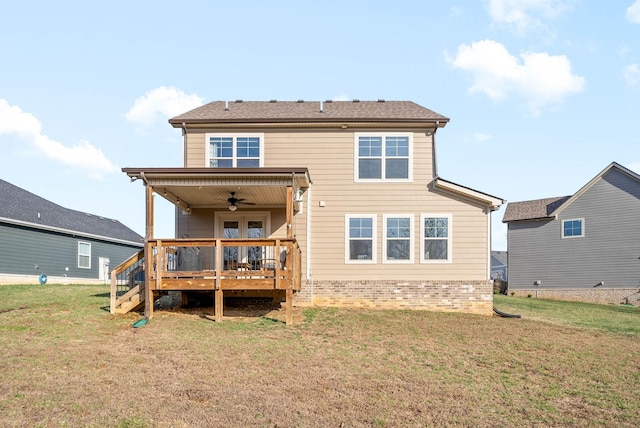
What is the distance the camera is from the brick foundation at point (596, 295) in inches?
976

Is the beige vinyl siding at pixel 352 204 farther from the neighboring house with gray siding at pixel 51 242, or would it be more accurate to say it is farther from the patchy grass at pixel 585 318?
the neighboring house with gray siding at pixel 51 242

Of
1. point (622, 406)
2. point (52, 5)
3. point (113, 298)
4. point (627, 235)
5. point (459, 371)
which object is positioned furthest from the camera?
point (627, 235)

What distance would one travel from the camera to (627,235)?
81.9 ft

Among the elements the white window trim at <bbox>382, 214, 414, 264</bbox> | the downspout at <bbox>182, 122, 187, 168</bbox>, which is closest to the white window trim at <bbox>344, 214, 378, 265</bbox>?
the white window trim at <bbox>382, 214, 414, 264</bbox>

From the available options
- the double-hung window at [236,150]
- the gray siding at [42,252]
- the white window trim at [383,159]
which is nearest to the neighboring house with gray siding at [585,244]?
the white window trim at [383,159]

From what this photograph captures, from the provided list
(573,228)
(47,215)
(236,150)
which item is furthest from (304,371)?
(573,228)

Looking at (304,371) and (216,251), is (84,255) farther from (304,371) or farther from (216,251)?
(304,371)

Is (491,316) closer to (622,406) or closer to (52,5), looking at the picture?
(622,406)

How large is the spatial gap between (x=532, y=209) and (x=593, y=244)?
4.06 metres

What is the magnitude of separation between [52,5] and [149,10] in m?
2.48

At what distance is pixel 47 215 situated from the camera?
25.9 m

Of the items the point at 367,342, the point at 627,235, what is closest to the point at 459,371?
the point at 367,342

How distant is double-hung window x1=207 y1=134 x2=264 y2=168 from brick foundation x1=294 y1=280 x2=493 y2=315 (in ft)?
12.9

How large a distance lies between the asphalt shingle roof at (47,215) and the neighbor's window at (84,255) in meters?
0.72
